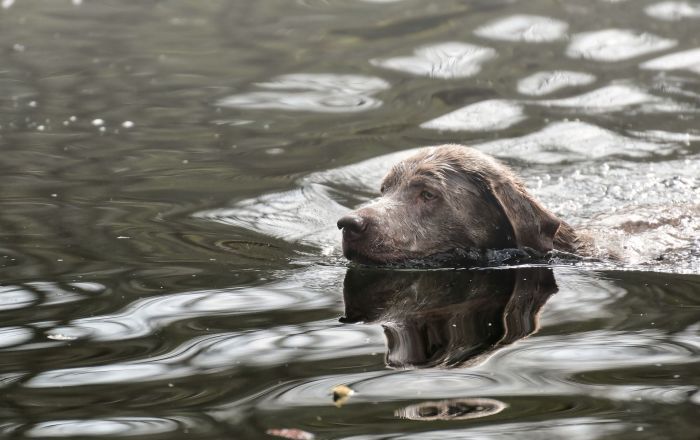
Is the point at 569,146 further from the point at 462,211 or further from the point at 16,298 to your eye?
the point at 16,298

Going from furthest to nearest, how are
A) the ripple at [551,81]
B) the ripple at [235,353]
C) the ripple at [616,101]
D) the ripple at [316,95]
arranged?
1. the ripple at [551,81]
2. the ripple at [316,95]
3. the ripple at [616,101]
4. the ripple at [235,353]

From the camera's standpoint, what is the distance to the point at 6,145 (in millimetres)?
11477

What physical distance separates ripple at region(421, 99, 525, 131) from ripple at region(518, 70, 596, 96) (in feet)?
2.30

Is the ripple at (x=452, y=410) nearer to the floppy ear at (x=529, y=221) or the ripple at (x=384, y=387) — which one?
the ripple at (x=384, y=387)

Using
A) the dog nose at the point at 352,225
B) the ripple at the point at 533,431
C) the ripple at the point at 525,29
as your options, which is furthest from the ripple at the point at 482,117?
the ripple at the point at 533,431

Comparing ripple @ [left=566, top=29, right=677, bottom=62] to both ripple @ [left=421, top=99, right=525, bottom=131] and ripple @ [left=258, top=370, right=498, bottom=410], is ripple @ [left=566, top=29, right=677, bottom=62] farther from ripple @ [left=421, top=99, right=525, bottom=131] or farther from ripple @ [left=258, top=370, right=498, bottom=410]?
ripple @ [left=258, top=370, right=498, bottom=410]

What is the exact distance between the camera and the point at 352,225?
779 centimetres

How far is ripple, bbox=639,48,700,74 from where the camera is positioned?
15.2 m

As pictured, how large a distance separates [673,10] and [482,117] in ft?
18.4

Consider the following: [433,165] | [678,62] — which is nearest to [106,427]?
[433,165]

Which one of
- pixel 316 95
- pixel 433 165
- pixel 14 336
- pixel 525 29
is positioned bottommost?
pixel 14 336

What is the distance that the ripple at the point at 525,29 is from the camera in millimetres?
16703

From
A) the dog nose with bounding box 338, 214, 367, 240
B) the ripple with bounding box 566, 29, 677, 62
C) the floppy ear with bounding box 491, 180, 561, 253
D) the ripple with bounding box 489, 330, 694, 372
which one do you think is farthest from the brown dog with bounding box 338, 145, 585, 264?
the ripple with bounding box 566, 29, 677, 62

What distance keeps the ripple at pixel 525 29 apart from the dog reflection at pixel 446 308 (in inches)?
362
